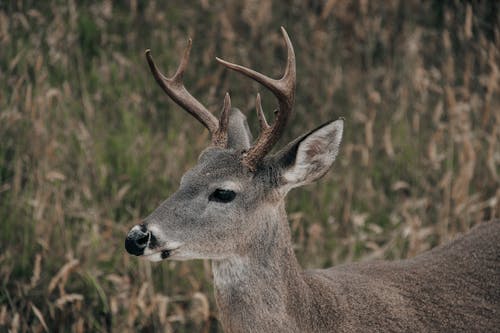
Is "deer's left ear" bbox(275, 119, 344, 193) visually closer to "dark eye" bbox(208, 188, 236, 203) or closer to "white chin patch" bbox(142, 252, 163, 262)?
"dark eye" bbox(208, 188, 236, 203)

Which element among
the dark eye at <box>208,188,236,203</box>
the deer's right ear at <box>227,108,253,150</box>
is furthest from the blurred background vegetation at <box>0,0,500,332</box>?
the dark eye at <box>208,188,236,203</box>

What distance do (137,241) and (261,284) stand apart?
0.59 m

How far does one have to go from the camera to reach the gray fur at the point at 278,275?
3.85 m

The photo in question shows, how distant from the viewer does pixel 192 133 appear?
639 centimetres

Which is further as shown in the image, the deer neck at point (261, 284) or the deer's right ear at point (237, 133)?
the deer's right ear at point (237, 133)

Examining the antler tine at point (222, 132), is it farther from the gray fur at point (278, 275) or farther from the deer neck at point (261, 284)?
the deer neck at point (261, 284)

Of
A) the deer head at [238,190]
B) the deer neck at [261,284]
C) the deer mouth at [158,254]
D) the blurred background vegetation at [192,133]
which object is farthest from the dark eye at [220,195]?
the blurred background vegetation at [192,133]

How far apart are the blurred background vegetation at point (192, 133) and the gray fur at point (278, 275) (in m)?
1.10

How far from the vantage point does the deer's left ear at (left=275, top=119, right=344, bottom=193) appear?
3.93m

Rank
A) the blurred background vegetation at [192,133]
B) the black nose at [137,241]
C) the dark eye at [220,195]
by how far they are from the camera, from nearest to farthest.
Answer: the black nose at [137,241]
the dark eye at [220,195]
the blurred background vegetation at [192,133]

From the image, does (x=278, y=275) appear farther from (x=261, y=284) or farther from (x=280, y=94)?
(x=280, y=94)

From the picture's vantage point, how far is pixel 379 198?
6340mm

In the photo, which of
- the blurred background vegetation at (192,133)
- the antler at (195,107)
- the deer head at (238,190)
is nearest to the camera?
the deer head at (238,190)

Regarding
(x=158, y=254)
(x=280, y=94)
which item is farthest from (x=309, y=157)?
(x=158, y=254)
